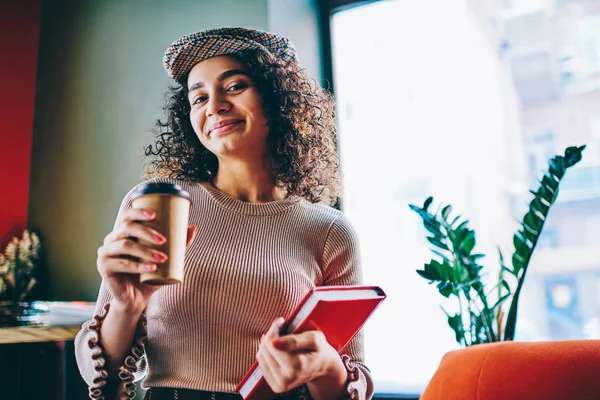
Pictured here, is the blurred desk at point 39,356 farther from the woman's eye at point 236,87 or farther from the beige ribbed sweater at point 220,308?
the woman's eye at point 236,87

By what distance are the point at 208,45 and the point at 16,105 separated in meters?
1.98

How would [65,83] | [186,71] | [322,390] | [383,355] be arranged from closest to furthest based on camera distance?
[322,390] < [186,71] < [383,355] < [65,83]

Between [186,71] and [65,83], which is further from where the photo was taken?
[65,83]

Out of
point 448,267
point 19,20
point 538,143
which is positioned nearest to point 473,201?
point 538,143

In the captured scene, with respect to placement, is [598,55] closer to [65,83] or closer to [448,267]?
[448,267]

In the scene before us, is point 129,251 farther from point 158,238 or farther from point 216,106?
point 216,106

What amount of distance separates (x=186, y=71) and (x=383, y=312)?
138 cm

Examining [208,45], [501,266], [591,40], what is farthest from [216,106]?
[591,40]

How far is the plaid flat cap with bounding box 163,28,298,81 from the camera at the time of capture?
118 cm

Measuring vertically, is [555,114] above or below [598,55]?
below

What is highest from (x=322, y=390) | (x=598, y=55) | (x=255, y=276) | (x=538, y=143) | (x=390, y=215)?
(x=598, y=55)

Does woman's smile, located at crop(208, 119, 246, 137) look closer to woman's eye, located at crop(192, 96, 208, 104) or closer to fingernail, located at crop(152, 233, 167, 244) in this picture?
woman's eye, located at crop(192, 96, 208, 104)

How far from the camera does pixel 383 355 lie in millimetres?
2191

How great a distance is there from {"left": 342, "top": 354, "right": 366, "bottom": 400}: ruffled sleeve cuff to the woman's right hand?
43 cm
